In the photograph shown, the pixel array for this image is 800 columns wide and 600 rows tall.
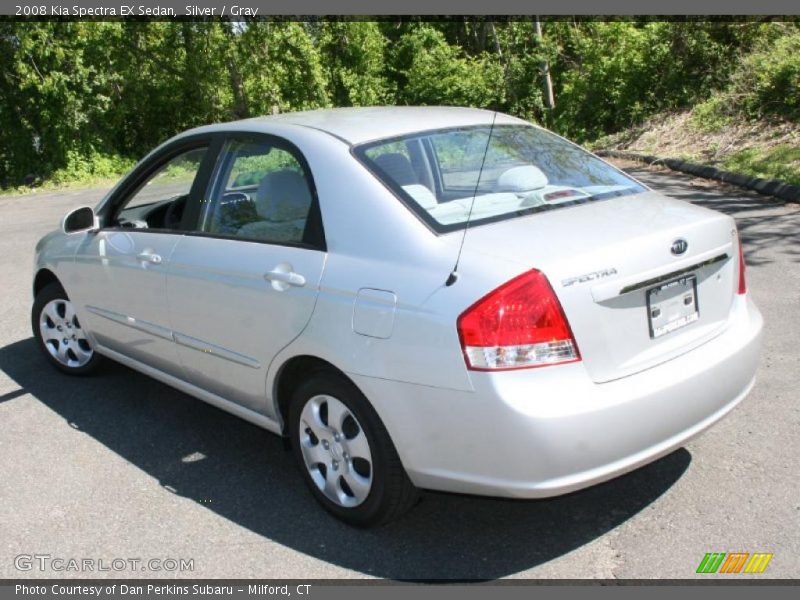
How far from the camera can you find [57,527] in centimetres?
380

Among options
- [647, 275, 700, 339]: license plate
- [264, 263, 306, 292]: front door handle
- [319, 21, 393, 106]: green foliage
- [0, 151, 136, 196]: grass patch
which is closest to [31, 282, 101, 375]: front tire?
[264, 263, 306, 292]: front door handle

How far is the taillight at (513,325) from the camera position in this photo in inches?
116

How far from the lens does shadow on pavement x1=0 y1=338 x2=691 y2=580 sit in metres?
3.39

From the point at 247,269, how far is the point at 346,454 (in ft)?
3.13

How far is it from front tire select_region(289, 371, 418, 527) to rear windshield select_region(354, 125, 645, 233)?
2.62ft

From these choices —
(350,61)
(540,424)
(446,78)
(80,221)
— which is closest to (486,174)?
(540,424)

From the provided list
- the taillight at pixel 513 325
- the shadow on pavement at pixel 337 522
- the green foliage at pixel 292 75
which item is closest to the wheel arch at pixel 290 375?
the shadow on pavement at pixel 337 522

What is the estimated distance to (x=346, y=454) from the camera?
140 inches

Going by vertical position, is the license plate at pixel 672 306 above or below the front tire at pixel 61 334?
above

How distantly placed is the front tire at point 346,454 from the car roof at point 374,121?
113 cm

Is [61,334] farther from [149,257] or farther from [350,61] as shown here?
[350,61]

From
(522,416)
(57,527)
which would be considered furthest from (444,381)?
(57,527)

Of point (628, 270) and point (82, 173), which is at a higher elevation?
point (628, 270)

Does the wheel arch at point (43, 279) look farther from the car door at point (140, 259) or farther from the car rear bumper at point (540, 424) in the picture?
the car rear bumper at point (540, 424)
